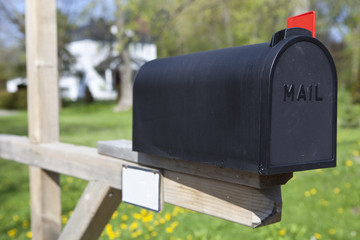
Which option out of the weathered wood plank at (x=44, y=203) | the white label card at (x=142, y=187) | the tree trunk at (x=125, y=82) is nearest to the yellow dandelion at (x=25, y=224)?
the weathered wood plank at (x=44, y=203)

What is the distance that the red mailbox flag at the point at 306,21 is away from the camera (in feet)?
3.07

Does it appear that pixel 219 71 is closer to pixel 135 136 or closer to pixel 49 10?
pixel 135 136

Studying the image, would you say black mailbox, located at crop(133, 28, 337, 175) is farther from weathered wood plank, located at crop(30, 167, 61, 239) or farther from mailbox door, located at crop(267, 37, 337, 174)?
weathered wood plank, located at crop(30, 167, 61, 239)

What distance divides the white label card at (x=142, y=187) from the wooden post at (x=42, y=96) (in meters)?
0.74

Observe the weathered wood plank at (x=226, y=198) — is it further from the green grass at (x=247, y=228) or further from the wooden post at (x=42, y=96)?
the green grass at (x=247, y=228)

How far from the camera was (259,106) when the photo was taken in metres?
0.83

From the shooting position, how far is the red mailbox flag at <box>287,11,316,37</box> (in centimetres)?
94

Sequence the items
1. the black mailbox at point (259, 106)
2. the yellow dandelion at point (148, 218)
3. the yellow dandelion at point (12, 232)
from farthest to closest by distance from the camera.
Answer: the yellow dandelion at point (148, 218) < the yellow dandelion at point (12, 232) < the black mailbox at point (259, 106)

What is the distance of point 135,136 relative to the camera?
1.21 metres

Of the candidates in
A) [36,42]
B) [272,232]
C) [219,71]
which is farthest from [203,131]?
[272,232]

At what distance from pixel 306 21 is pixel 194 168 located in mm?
489

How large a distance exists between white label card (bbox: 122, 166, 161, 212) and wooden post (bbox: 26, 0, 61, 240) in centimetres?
74

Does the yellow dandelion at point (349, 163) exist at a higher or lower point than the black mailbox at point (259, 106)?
lower

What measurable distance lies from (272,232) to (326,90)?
2.36m
